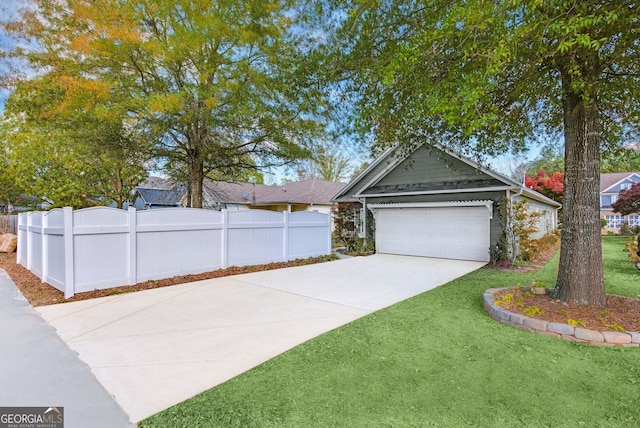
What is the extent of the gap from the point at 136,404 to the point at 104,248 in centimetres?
526

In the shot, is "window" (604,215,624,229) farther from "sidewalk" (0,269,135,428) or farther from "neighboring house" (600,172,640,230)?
"sidewalk" (0,269,135,428)

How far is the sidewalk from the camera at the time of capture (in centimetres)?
272

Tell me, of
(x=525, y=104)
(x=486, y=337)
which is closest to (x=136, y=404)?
(x=486, y=337)

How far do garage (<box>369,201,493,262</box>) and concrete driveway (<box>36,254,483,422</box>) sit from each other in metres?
3.12

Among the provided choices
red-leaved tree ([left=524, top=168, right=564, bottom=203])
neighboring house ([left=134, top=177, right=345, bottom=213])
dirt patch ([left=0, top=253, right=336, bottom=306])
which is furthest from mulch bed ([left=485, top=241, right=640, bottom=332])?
red-leaved tree ([left=524, top=168, right=564, bottom=203])

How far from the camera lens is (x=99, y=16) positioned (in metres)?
7.76

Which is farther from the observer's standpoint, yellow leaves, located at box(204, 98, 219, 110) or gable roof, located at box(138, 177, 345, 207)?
gable roof, located at box(138, 177, 345, 207)

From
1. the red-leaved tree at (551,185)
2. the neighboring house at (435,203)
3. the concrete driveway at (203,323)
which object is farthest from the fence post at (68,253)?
the red-leaved tree at (551,185)

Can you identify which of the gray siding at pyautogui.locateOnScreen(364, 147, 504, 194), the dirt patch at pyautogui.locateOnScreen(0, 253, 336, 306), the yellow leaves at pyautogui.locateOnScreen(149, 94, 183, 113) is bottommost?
the dirt patch at pyautogui.locateOnScreen(0, 253, 336, 306)

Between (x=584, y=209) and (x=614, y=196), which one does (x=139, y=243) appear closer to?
(x=584, y=209)

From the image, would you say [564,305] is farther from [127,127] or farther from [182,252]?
[127,127]

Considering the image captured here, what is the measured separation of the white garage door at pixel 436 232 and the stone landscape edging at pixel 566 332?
22.4 ft

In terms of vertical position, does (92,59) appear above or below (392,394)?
above

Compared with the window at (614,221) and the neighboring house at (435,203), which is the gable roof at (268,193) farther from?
the window at (614,221)
